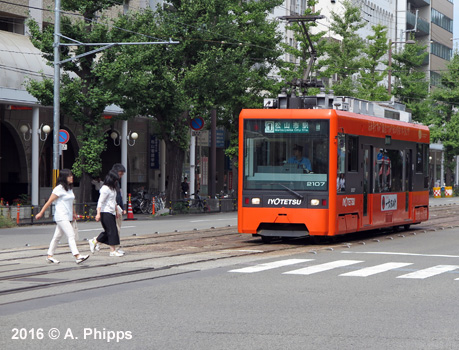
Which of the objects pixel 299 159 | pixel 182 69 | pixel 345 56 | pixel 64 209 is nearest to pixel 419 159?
pixel 299 159

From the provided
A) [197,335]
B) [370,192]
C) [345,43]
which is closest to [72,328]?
[197,335]

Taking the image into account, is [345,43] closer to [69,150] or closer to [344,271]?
[69,150]

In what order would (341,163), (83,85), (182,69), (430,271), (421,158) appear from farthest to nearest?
(182,69), (83,85), (421,158), (341,163), (430,271)

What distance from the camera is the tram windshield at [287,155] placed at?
2133cm

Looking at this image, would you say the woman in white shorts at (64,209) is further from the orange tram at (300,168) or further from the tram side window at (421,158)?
the tram side window at (421,158)

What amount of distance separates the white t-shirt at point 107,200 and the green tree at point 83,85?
1856cm

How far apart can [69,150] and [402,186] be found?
2424 cm

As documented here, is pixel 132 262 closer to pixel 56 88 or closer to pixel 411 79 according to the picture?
pixel 56 88

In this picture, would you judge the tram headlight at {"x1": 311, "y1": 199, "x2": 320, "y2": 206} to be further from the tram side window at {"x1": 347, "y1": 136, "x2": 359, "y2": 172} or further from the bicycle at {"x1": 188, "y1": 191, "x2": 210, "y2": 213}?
the bicycle at {"x1": 188, "y1": 191, "x2": 210, "y2": 213}

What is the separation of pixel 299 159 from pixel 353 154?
6.07ft

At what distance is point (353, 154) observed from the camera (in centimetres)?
2266

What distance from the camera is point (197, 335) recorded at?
9.12 meters

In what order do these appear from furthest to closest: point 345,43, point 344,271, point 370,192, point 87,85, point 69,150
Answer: point 345,43 < point 69,150 < point 87,85 < point 370,192 < point 344,271

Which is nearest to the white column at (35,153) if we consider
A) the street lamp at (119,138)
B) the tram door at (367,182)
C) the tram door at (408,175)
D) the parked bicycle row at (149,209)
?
the parked bicycle row at (149,209)
